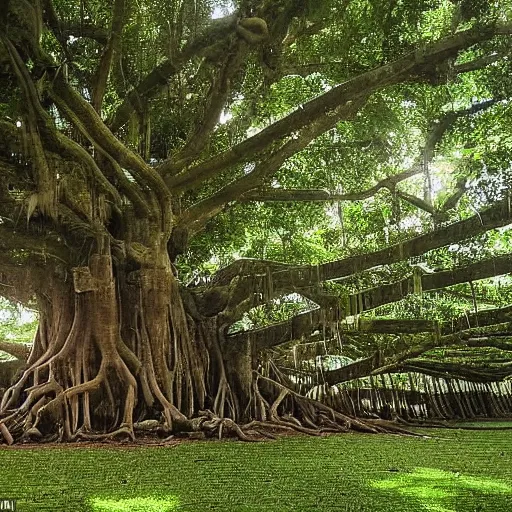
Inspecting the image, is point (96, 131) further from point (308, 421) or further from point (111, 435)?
point (308, 421)

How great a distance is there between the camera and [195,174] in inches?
176

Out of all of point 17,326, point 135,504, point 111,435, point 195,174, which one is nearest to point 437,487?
point 135,504

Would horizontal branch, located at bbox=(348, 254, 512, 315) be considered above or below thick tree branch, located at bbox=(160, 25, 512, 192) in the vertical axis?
below

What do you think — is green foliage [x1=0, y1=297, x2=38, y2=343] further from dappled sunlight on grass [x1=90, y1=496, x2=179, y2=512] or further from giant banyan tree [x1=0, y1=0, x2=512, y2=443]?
dappled sunlight on grass [x1=90, y1=496, x2=179, y2=512]

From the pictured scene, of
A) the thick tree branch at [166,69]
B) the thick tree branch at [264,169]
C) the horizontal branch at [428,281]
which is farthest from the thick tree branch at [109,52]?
the horizontal branch at [428,281]

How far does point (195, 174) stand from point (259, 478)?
271 cm

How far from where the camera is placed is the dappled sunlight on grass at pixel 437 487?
187cm

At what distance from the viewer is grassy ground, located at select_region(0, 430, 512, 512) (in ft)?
6.04

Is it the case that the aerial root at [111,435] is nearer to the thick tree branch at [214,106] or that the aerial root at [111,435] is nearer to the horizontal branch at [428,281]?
the horizontal branch at [428,281]

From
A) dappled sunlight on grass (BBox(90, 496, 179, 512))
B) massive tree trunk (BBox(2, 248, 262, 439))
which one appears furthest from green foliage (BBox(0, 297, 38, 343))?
dappled sunlight on grass (BBox(90, 496, 179, 512))

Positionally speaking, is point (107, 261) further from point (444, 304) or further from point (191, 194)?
point (444, 304)

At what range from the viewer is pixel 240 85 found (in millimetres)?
4508

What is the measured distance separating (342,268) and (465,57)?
2.07 meters

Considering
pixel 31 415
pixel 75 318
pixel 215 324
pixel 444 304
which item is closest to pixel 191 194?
pixel 215 324
